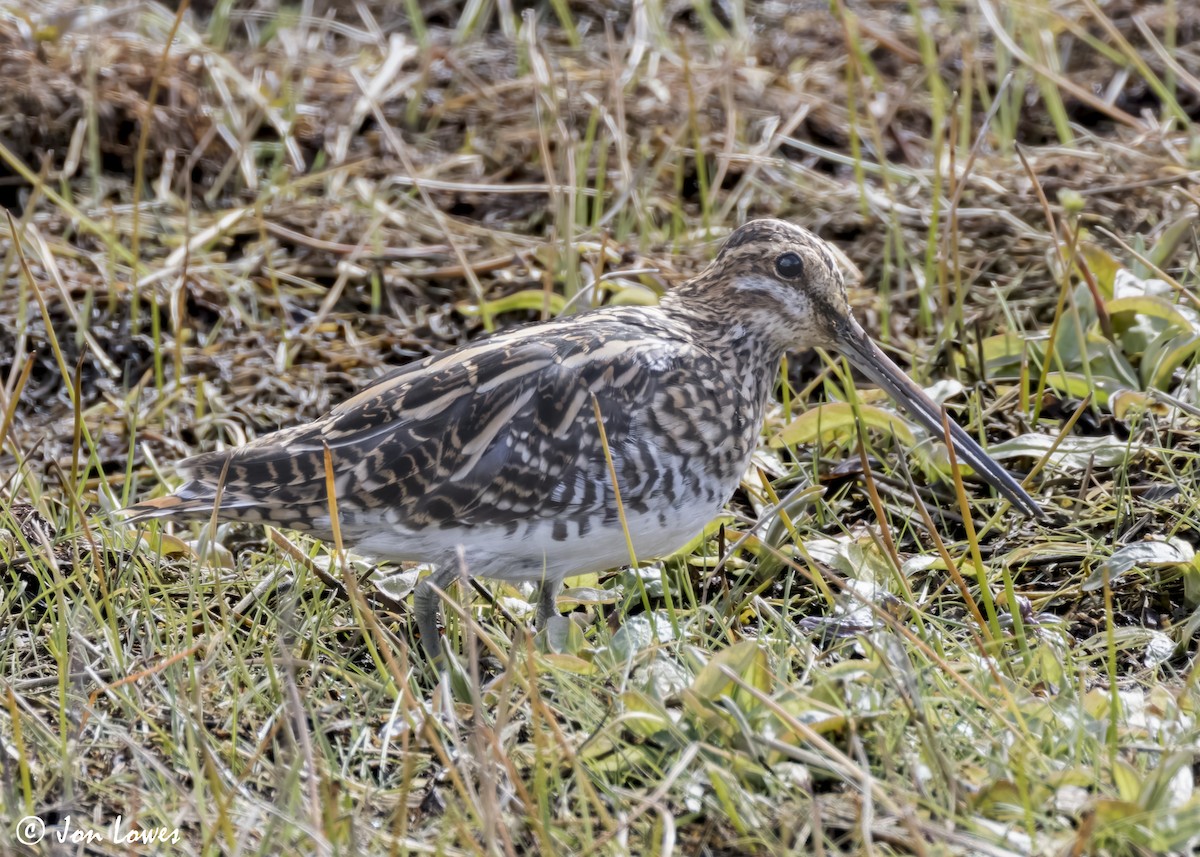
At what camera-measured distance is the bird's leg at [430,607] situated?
3.52 metres

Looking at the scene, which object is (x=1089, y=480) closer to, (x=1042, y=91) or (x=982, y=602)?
(x=982, y=602)

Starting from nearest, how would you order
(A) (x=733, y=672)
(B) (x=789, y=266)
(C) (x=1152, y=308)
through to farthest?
1. (A) (x=733, y=672)
2. (B) (x=789, y=266)
3. (C) (x=1152, y=308)

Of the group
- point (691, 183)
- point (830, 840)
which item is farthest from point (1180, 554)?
point (691, 183)

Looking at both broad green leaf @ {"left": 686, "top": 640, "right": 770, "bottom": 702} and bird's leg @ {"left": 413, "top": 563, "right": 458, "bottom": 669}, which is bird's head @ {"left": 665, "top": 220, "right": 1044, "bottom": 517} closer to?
bird's leg @ {"left": 413, "top": 563, "right": 458, "bottom": 669}

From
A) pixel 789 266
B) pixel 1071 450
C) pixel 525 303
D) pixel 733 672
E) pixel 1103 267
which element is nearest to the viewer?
pixel 733 672

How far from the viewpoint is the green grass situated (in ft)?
9.36

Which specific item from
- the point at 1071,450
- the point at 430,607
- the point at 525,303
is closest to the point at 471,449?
the point at 430,607

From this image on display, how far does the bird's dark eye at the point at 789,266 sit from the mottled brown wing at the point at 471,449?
0.40m

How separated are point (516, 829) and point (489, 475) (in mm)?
970

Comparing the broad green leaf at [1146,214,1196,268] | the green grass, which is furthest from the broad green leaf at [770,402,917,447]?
the broad green leaf at [1146,214,1196,268]

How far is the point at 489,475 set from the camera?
139 inches

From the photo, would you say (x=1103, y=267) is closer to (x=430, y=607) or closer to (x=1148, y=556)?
(x=1148, y=556)

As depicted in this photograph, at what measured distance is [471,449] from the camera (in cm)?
Answer: 357

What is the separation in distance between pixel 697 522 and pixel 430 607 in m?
0.67
